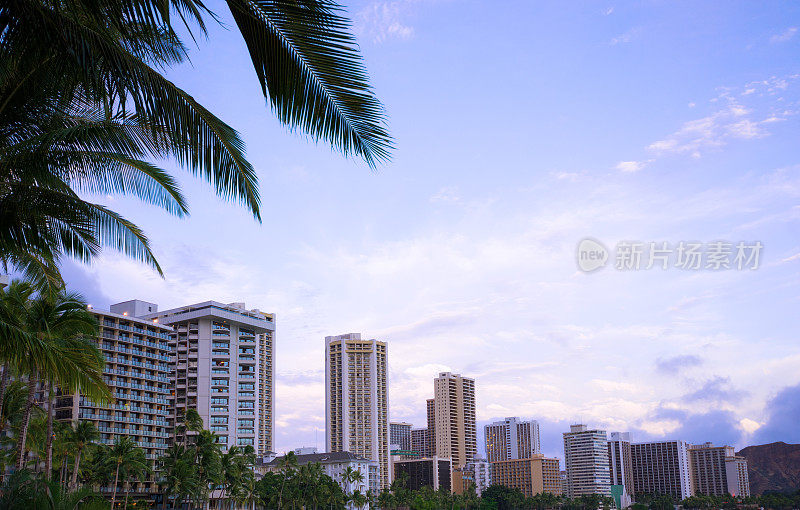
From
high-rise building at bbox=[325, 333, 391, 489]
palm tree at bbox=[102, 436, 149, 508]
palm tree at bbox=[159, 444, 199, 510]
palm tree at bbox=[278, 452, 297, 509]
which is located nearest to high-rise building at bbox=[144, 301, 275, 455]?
palm tree at bbox=[278, 452, 297, 509]

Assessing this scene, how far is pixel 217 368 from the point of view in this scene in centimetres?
9762

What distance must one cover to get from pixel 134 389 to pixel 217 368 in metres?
11.4

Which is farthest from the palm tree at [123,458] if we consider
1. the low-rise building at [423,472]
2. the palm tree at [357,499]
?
the low-rise building at [423,472]

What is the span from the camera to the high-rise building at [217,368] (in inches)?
3789

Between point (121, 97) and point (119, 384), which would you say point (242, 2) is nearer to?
point (121, 97)

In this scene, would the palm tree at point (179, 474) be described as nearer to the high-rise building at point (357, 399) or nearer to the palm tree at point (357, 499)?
the palm tree at point (357, 499)

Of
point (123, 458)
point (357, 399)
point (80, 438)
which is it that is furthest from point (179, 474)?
point (357, 399)

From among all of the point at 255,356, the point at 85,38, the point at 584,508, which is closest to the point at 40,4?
the point at 85,38

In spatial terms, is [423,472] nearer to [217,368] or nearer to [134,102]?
[217,368]

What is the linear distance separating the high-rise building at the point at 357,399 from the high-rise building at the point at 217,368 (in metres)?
71.9

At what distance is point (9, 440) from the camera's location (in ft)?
180

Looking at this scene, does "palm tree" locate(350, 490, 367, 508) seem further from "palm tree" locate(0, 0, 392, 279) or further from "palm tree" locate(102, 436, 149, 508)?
"palm tree" locate(0, 0, 392, 279)

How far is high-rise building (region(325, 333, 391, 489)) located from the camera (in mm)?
168625

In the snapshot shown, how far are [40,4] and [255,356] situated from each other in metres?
97.0
